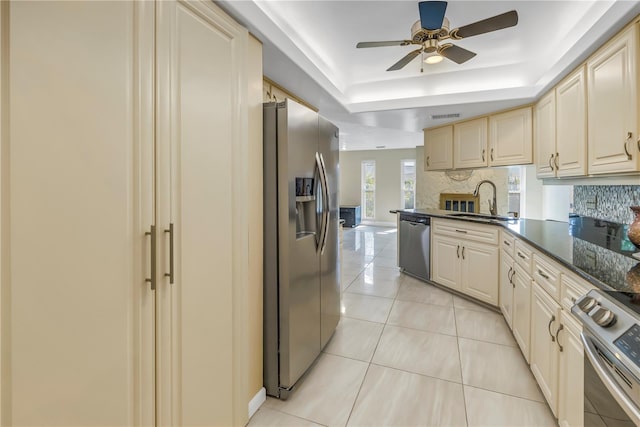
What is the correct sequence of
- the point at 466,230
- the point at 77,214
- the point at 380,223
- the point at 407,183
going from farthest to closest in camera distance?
the point at 380,223
the point at 407,183
the point at 466,230
the point at 77,214

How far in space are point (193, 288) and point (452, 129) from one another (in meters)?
4.13

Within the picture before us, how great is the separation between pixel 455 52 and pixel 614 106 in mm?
1109

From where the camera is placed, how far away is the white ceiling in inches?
80.9

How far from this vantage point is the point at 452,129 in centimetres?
425

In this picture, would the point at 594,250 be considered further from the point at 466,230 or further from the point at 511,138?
the point at 511,138

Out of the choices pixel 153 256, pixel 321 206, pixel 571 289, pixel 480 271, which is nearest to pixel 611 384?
pixel 571 289

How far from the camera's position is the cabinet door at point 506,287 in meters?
2.56

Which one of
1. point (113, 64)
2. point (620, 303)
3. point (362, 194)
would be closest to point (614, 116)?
point (620, 303)

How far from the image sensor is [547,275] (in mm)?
1695

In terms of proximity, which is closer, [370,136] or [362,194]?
[370,136]

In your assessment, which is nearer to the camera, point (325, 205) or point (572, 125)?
point (325, 205)

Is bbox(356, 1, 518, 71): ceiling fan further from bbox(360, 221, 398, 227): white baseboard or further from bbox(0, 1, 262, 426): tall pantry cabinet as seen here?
bbox(360, 221, 398, 227): white baseboard

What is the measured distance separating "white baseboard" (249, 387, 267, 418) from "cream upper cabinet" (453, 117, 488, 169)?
3616 millimetres

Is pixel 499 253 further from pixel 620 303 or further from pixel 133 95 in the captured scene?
pixel 133 95
